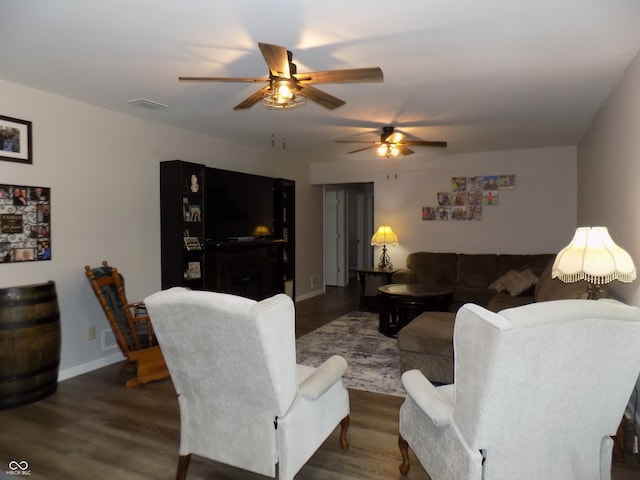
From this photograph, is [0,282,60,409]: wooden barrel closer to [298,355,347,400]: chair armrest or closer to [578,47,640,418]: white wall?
[298,355,347,400]: chair armrest

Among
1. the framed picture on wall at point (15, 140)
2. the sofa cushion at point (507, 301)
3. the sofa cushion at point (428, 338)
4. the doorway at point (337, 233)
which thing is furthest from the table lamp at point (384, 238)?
the framed picture on wall at point (15, 140)

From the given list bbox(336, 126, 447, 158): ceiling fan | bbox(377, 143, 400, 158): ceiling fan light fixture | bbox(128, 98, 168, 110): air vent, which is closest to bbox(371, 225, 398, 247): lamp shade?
bbox(377, 143, 400, 158): ceiling fan light fixture

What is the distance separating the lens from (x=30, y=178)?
10.9 ft

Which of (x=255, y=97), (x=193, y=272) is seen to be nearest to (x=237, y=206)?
(x=193, y=272)

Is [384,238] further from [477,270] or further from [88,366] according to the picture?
[88,366]

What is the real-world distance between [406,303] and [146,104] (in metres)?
3.14

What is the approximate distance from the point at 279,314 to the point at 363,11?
1550 mm

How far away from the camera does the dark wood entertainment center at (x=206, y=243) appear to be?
4340 mm

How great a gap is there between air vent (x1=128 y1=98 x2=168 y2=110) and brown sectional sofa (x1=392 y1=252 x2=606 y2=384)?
2.84m

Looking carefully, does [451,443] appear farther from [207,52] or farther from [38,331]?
[38,331]

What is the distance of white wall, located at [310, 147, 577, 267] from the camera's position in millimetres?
5816

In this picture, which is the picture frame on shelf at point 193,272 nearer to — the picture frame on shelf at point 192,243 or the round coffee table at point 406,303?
the picture frame on shelf at point 192,243

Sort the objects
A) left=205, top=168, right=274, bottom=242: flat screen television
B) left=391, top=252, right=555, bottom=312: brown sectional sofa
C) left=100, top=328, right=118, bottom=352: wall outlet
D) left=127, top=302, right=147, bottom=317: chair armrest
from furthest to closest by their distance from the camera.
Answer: left=391, top=252, right=555, bottom=312: brown sectional sofa, left=205, top=168, right=274, bottom=242: flat screen television, left=100, top=328, right=118, bottom=352: wall outlet, left=127, top=302, right=147, bottom=317: chair armrest

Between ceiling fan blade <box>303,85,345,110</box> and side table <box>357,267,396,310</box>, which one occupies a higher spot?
ceiling fan blade <box>303,85,345,110</box>
